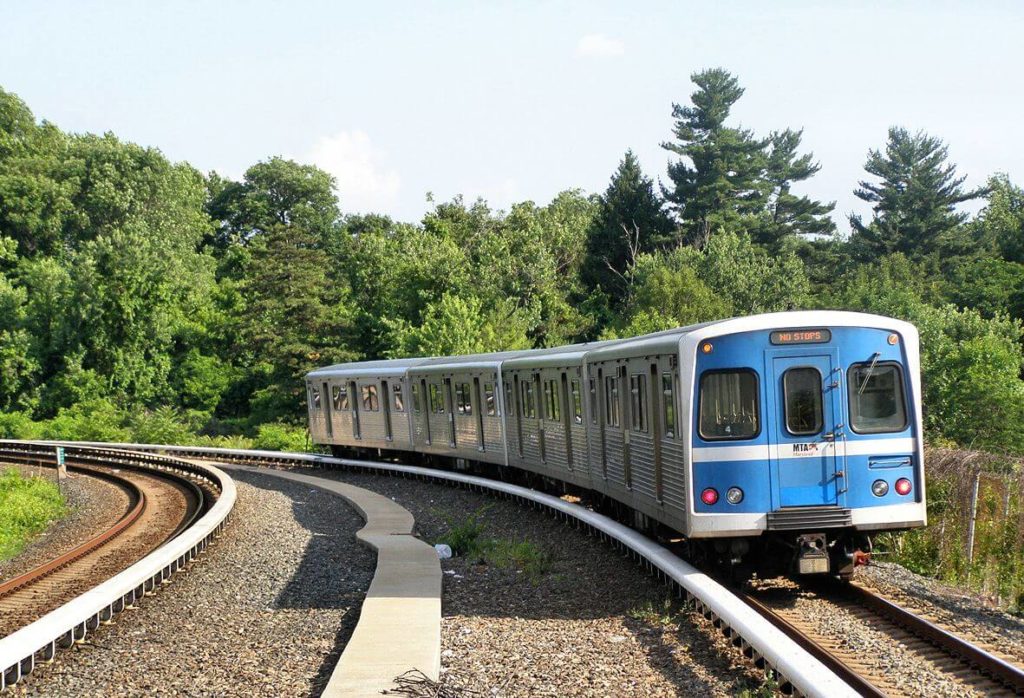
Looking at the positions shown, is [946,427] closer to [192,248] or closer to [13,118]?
[192,248]

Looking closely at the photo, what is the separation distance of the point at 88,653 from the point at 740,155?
69807mm

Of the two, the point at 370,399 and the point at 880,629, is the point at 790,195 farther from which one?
the point at 880,629

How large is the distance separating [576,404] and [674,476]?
6.40m

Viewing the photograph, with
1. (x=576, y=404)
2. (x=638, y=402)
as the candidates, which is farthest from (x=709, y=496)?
(x=576, y=404)

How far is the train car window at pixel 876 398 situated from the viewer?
11617 millimetres

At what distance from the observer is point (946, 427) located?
1618 inches

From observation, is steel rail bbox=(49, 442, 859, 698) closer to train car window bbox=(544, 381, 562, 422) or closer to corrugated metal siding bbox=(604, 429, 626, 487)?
corrugated metal siding bbox=(604, 429, 626, 487)

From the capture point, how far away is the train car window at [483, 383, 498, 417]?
24.5 meters

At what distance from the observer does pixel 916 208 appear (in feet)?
261

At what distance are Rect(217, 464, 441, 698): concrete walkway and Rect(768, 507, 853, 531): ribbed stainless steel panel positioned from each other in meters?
3.21

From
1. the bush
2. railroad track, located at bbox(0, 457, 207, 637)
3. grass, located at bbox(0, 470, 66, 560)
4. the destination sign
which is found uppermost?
the destination sign

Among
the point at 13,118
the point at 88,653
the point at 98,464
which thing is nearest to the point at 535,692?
the point at 88,653

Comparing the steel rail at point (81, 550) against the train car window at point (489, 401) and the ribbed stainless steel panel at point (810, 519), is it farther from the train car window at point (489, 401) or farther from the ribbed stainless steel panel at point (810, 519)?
the ribbed stainless steel panel at point (810, 519)

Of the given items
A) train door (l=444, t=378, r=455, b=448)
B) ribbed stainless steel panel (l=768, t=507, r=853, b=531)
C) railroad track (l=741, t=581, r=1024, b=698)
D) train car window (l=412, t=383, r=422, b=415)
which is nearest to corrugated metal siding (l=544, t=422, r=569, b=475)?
train door (l=444, t=378, r=455, b=448)
